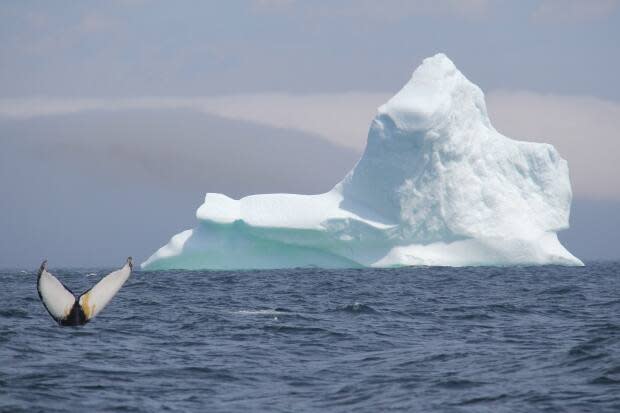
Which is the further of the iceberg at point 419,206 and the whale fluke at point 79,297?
the iceberg at point 419,206

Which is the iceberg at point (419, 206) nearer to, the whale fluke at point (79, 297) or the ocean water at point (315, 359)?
the ocean water at point (315, 359)

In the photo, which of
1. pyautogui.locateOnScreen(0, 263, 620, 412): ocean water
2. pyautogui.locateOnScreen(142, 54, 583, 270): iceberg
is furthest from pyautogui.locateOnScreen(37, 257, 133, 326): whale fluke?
pyautogui.locateOnScreen(142, 54, 583, 270): iceberg

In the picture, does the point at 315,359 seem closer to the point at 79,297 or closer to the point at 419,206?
the point at 79,297

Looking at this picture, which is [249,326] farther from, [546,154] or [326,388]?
[546,154]

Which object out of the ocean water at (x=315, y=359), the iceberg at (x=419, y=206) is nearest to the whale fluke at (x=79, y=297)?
the ocean water at (x=315, y=359)

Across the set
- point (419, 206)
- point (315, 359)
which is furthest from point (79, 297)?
point (419, 206)

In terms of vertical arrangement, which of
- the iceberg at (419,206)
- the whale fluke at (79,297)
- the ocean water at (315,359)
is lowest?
the ocean water at (315,359)

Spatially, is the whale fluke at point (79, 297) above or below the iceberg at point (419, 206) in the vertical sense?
below

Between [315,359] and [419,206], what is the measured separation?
3390 centimetres

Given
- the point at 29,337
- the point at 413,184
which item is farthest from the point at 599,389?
the point at 413,184

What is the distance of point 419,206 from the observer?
146 ft

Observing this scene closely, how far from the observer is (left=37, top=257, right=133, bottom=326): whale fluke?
8.67 m

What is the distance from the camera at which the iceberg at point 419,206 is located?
1725 inches

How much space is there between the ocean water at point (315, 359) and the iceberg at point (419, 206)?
25003 millimetres
